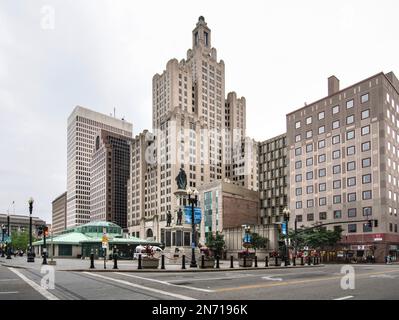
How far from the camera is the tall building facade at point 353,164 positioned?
247 feet

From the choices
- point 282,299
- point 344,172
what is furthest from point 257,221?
point 282,299

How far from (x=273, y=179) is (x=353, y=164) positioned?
163ft

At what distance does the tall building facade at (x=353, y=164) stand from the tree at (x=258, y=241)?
14.2 meters

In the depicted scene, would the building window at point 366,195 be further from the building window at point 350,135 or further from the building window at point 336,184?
the building window at point 350,135

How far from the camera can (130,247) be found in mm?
86625

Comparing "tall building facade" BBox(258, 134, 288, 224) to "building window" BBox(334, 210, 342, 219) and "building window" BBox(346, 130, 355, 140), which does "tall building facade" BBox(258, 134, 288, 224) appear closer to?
"building window" BBox(334, 210, 342, 219)

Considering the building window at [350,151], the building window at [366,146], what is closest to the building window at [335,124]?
the building window at [350,151]

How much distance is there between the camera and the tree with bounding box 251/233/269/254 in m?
76.6

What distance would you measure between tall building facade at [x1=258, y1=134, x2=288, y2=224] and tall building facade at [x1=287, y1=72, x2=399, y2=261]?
30403mm

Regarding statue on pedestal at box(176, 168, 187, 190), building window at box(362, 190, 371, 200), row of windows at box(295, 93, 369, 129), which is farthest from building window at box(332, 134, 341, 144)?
statue on pedestal at box(176, 168, 187, 190)

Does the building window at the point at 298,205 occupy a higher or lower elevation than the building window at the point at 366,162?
lower
